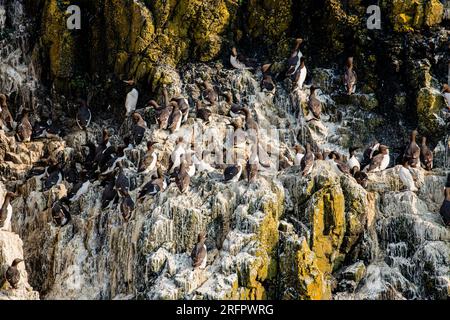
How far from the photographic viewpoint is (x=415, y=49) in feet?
103

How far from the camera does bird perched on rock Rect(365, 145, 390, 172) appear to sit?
29047 mm

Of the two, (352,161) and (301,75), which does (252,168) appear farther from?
(301,75)

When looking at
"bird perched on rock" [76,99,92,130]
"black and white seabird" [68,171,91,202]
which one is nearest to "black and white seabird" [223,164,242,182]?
"black and white seabird" [68,171,91,202]

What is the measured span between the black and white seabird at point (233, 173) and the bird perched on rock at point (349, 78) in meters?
4.67

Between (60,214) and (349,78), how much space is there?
25.8 feet

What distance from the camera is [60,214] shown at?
2850 cm

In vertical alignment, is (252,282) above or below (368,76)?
below

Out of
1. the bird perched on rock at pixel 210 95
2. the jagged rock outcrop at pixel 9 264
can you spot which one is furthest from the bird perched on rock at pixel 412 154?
the jagged rock outcrop at pixel 9 264

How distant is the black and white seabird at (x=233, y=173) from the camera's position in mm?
27688

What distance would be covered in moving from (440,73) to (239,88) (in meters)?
4.95

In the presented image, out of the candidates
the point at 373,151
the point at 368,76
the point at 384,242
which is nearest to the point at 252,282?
the point at 384,242

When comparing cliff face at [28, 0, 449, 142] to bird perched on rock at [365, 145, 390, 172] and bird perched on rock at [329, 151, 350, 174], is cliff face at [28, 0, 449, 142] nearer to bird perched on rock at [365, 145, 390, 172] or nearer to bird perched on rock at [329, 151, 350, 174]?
bird perched on rock at [365, 145, 390, 172]

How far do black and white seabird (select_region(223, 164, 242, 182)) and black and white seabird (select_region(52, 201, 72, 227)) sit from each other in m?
3.74

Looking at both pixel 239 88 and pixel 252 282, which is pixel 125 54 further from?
pixel 252 282
